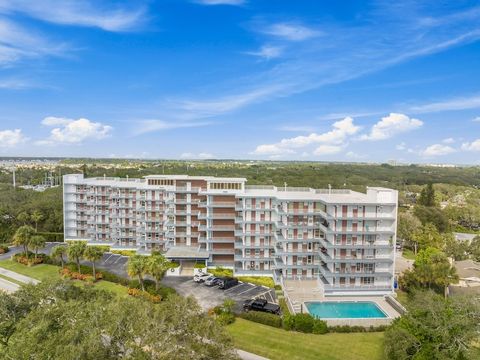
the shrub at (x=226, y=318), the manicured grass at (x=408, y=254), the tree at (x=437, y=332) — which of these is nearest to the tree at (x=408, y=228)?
the manicured grass at (x=408, y=254)

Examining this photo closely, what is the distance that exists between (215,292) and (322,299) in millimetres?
16231

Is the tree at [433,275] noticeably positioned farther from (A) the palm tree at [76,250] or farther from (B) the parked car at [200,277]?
(A) the palm tree at [76,250]

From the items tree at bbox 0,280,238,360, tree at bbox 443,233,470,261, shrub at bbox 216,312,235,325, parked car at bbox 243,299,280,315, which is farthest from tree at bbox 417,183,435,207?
tree at bbox 0,280,238,360

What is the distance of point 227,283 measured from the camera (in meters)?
53.5

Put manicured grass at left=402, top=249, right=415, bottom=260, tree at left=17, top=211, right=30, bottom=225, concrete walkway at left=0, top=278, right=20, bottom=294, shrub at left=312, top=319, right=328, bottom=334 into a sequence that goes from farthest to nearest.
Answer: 1. tree at left=17, top=211, right=30, bottom=225
2. manicured grass at left=402, top=249, right=415, bottom=260
3. concrete walkway at left=0, top=278, right=20, bottom=294
4. shrub at left=312, top=319, right=328, bottom=334

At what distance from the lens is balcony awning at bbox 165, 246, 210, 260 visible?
59.3 m

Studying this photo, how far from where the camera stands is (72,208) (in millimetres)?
78438

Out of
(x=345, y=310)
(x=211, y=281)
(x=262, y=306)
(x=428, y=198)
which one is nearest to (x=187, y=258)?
(x=211, y=281)

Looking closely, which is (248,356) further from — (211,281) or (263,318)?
(211,281)

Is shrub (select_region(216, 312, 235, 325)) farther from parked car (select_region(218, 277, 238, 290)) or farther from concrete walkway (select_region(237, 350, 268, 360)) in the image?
parked car (select_region(218, 277, 238, 290))

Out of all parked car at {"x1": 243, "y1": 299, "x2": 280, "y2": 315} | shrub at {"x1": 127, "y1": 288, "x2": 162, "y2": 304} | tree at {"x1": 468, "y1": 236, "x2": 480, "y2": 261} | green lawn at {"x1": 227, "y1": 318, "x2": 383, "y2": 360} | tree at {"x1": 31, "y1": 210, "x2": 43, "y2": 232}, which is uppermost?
tree at {"x1": 31, "y1": 210, "x2": 43, "y2": 232}

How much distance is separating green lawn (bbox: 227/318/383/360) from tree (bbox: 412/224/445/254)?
124 ft

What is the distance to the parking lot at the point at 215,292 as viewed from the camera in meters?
47.7

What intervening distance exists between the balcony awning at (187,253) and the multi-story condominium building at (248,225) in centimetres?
18
